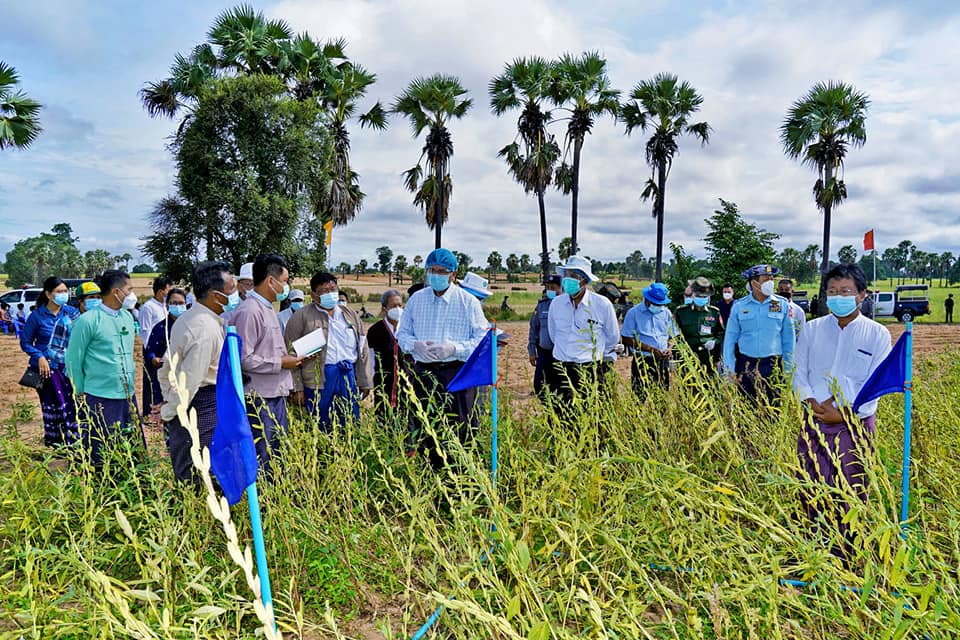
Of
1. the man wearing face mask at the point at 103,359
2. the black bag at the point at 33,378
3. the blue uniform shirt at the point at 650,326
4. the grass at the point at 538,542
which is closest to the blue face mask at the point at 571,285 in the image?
the grass at the point at 538,542

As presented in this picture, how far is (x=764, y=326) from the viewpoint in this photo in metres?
5.60

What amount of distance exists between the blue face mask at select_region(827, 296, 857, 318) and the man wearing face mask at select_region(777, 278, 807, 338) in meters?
1.02

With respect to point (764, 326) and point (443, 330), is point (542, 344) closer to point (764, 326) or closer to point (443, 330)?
point (764, 326)

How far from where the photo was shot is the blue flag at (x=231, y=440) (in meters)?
1.64

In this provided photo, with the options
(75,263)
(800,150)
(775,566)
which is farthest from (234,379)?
(75,263)

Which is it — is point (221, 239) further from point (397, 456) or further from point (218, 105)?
point (397, 456)

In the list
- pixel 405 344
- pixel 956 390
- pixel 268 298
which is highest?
pixel 268 298

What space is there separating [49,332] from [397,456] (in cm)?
388

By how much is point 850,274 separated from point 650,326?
116 inches

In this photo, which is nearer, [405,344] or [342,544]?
[342,544]

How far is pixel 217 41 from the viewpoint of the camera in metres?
20.8

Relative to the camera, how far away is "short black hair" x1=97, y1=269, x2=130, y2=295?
4.50 metres

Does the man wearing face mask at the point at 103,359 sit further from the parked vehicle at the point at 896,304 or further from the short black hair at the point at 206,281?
the parked vehicle at the point at 896,304

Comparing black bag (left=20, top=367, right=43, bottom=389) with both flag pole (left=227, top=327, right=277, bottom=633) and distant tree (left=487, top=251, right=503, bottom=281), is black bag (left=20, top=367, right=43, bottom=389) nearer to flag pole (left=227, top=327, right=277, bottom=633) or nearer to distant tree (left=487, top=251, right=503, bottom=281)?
flag pole (left=227, top=327, right=277, bottom=633)
